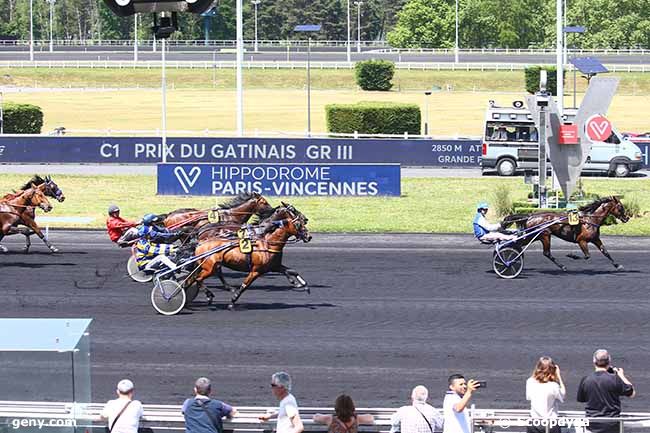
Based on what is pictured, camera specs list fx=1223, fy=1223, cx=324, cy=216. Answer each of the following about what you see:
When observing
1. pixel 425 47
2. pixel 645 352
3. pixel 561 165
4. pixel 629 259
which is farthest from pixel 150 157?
pixel 425 47

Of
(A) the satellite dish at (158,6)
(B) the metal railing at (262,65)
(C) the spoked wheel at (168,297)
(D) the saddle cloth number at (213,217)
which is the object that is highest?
(B) the metal railing at (262,65)

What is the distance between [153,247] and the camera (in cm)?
1798

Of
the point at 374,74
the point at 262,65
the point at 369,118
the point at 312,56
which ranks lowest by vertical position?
the point at 369,118

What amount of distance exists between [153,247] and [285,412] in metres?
8.47

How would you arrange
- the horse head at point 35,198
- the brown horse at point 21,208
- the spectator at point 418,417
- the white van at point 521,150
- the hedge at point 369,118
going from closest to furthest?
the spectator at point 418,417 < the brown horse at point 21,208 < the horse head at point 35,198 < the white van at point 521,150 < the hedge at point 369,118

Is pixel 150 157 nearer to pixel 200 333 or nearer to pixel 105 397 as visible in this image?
pixel 200 333

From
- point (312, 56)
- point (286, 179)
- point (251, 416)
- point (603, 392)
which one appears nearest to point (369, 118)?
point (286, 179)

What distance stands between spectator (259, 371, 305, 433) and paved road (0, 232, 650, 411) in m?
2.08

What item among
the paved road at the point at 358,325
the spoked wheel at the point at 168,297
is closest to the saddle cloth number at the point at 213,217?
the paved road at the point at 358,325

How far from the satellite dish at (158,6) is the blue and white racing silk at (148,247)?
339 inches

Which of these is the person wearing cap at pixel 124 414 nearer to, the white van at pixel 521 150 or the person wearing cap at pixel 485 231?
the person wearing cap at pixel 485 231

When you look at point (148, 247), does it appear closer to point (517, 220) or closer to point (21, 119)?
point (517, 220)

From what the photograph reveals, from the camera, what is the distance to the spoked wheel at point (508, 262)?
20625mm

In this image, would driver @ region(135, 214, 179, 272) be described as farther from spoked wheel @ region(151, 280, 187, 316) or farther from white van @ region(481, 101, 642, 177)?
white van @ region(481, 101, 642, 177)
